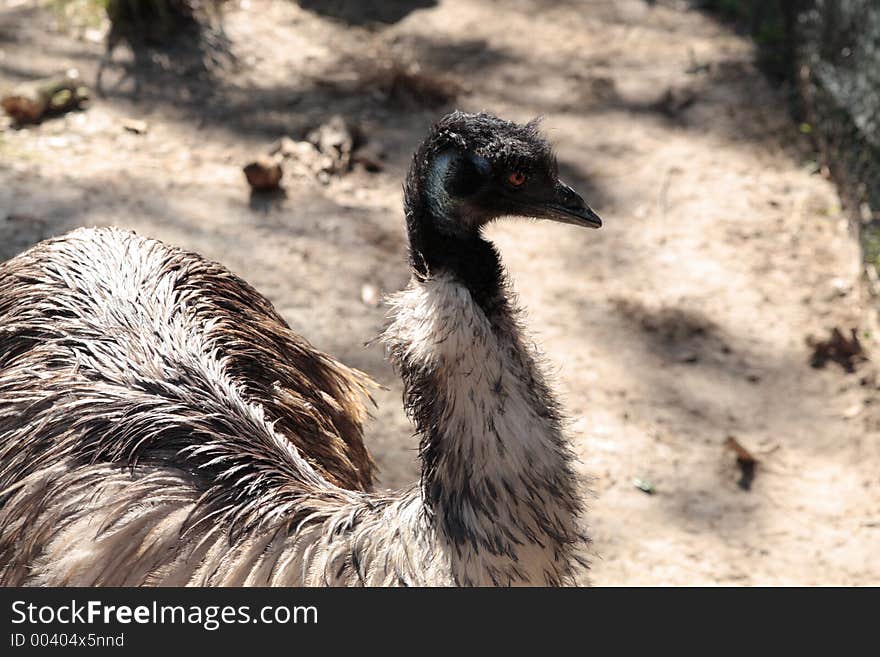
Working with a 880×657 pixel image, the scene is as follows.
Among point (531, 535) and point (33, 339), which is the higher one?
point (531, 535)

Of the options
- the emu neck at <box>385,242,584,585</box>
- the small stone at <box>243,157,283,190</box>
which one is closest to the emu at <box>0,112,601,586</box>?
the emu neck at <box>385,242,584,585</box>

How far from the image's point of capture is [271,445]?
8.77 ft

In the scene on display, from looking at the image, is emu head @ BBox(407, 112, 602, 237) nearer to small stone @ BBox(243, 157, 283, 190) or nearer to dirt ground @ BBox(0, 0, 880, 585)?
dirt ground @ BBox(0, 0, 880, 585)

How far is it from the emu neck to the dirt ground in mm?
1203

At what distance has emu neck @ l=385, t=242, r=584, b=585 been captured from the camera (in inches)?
87.0

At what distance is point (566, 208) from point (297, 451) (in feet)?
3.26

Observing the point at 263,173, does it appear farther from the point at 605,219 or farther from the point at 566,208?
the point at 566,208

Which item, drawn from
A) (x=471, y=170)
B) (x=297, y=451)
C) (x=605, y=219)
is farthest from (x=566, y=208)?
(x=605, y=219)

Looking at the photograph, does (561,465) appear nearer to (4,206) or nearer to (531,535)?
(531,535)

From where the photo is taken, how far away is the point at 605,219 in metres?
5.46

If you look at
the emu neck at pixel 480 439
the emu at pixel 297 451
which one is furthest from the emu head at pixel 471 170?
the emu neck at pixel 480 439

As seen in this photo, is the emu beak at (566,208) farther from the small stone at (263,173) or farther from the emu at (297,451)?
the small stone at (263,173)
